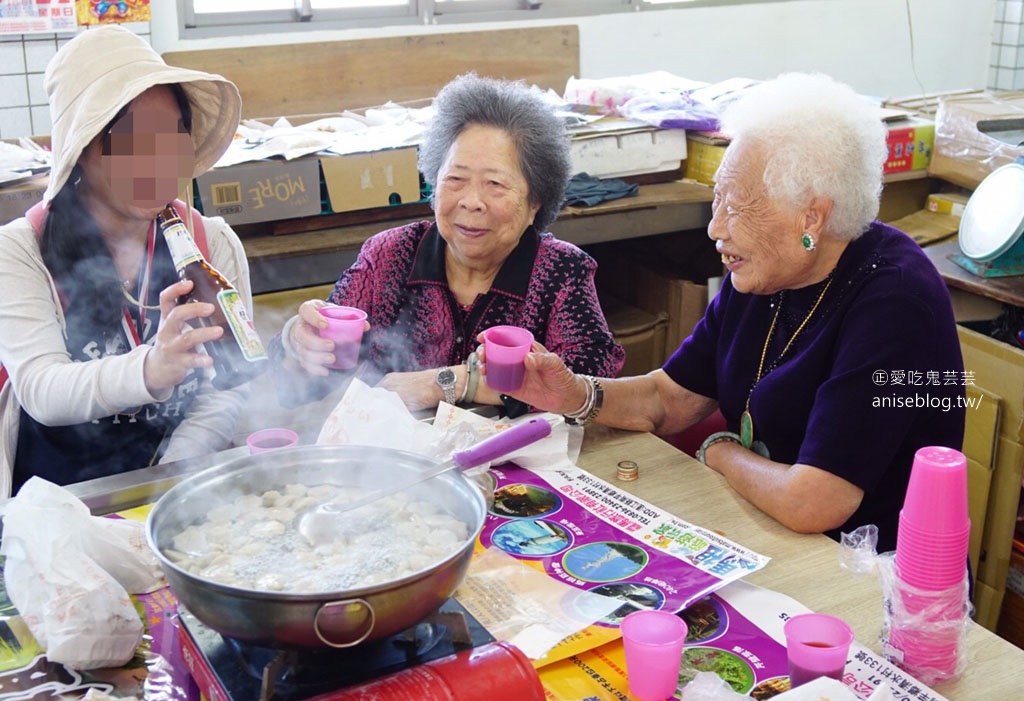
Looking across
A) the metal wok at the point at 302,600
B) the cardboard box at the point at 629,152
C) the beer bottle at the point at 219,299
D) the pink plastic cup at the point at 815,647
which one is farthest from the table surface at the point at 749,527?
the cardboard box at the point at 629,152

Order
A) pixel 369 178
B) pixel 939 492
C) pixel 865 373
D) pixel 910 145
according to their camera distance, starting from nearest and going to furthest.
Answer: pixel 939 492 → pixel 865 373 → pixel 369 178 → pixel 910 145

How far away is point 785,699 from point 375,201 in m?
2.43

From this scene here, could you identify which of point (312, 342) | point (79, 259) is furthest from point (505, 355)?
point (79, 259)

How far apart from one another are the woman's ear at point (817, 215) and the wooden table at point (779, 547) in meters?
0.50

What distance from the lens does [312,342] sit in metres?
1.96

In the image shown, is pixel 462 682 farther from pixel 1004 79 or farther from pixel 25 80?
pixel 1004 79

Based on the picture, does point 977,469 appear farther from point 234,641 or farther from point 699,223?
point 234,641

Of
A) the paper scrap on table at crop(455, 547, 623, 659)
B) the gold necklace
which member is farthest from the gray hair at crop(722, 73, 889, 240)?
the paper scrap on table at crop(455, 547, 623, 659)

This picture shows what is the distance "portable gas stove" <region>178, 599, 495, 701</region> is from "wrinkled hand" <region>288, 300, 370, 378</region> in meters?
0.79

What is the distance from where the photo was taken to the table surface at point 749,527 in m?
1.32

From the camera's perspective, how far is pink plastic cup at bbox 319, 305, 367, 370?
190cm

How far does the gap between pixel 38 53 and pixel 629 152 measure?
232 cm

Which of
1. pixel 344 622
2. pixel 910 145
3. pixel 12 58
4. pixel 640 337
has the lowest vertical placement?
pixel 640 337

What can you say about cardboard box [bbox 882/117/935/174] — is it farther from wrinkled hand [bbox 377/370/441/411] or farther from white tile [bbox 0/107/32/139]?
white tile [bbox 0/107/32/139]
